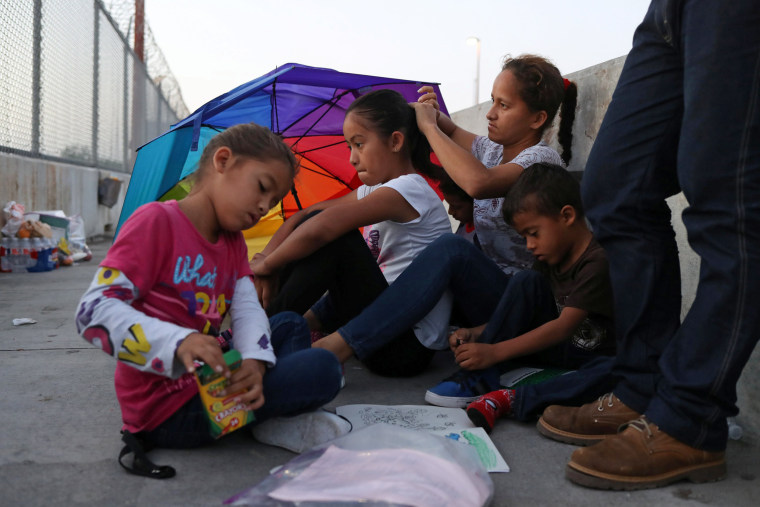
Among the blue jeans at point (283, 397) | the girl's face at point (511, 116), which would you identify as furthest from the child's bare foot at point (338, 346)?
the girl's face at point (511, 116)

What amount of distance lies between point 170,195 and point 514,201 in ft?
5.37

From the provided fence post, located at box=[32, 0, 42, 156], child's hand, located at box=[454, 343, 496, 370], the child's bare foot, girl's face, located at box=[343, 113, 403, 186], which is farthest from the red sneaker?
fence post, located at box=[32, 0, 42, 156]

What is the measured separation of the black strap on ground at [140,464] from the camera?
1509 mm

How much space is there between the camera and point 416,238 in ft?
8.41

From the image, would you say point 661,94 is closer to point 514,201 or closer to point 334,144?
point 514,201

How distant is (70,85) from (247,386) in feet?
25.4

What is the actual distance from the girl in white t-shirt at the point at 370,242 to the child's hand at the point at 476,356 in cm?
22

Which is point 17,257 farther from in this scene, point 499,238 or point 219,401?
point 219,401

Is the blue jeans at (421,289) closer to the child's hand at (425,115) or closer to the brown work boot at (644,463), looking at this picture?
the child's hand at (425,115)

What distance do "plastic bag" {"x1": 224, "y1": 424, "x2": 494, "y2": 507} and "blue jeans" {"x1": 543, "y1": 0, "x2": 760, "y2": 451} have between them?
53cm

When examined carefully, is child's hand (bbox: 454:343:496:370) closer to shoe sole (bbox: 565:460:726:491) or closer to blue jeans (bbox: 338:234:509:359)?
blue jeans (bbox: 338:234:509:359)

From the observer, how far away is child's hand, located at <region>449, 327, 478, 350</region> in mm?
2215

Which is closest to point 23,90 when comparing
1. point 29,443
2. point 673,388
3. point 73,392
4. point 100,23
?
Answer: point 100,23

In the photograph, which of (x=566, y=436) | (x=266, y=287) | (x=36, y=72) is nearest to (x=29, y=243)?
(x=36, y=72)
